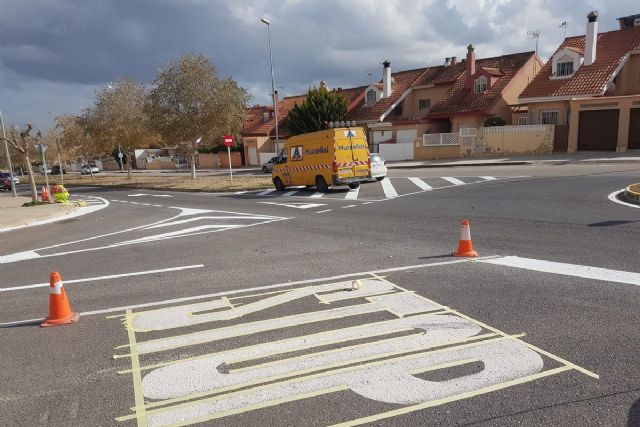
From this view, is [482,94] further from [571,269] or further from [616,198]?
[571,269]

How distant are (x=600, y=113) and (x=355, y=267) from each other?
2798cm

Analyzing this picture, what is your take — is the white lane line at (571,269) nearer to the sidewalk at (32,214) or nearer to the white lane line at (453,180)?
the white lane line at (453,180)

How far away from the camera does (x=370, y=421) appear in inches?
126

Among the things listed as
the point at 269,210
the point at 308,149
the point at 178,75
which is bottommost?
the point at 269,210

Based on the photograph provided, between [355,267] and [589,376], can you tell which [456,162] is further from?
[589,376]

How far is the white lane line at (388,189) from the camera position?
17.2 meters

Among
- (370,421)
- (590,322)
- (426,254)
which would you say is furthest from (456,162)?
(370,421)

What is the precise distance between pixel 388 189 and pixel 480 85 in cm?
2242

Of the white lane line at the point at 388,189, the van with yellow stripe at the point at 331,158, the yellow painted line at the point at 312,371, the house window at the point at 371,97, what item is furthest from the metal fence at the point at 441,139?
the yellow painted line at the point at 312,371

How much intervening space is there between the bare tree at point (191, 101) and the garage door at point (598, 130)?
885 inches

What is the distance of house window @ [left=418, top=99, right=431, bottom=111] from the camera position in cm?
4212

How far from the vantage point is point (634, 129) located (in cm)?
2778

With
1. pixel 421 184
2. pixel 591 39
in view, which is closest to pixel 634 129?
pixel 591 39

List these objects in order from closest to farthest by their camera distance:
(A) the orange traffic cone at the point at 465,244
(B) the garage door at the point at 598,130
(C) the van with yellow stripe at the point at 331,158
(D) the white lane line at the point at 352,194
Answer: (A) the orange traffic cone at the point at 465,244 < (D) the white lane line at the point at 352,194 < (C) the van with yellow stripe at the point at 331,158 < (B) the garage door at the point at 598,130
